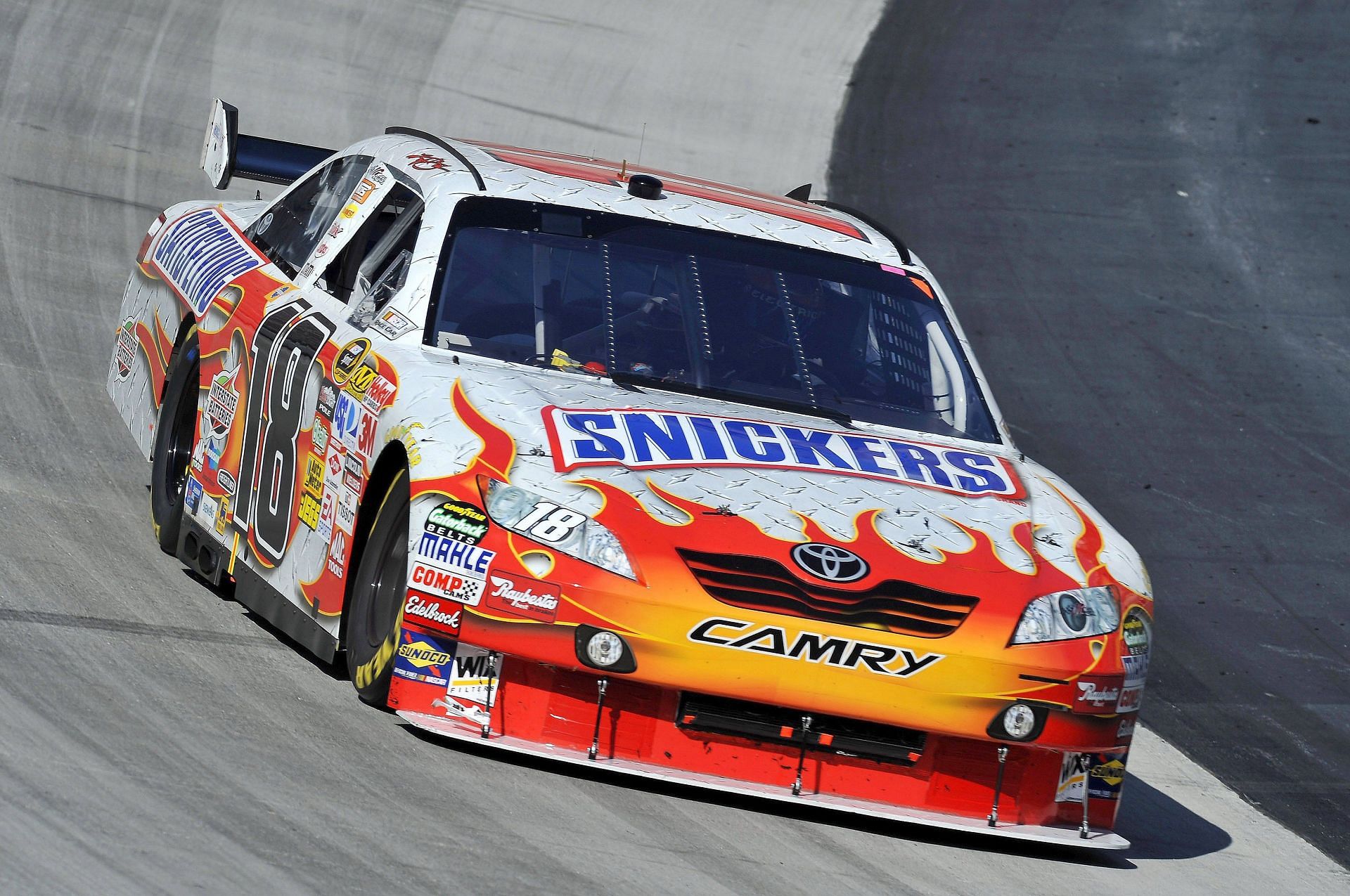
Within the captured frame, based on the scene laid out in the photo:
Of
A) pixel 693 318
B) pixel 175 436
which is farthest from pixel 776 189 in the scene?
pixel 693 318

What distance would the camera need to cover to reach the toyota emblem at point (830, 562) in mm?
5227

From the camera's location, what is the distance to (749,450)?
5.68 m

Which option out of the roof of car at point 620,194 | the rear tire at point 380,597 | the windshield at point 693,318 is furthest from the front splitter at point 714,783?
the roof of car at point 620,194

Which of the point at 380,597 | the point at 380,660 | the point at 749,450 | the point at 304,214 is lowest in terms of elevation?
the point at 380,660

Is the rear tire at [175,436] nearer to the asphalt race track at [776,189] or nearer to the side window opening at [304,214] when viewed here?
the asphalt race track at [776,189]

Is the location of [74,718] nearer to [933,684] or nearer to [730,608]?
[730,608]

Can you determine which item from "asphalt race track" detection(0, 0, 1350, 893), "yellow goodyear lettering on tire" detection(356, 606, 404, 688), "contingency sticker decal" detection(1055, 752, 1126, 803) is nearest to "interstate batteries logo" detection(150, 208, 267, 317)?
"asphalt race track" detection(0, 0, 1350, 893)

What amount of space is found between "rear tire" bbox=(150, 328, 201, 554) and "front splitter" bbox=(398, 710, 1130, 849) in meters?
2.38

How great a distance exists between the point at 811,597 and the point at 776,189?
412 inches

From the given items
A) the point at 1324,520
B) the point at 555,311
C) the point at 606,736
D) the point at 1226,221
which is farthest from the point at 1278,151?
the point at 606,736

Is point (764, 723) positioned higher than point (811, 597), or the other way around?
point (811, 597)

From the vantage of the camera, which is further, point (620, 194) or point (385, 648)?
point (620, 194)

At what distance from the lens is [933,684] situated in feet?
17.0

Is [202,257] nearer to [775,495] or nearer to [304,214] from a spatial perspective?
[304,214]
